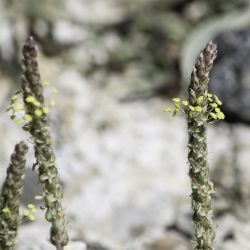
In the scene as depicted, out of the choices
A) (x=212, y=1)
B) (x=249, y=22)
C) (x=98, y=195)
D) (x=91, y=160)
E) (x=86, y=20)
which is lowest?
(x=98, y=195)

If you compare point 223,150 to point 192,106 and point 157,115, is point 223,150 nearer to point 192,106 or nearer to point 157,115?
point 157,115

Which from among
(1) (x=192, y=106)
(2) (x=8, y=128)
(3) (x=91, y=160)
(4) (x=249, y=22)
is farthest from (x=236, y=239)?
(4) (x=249, y=22)

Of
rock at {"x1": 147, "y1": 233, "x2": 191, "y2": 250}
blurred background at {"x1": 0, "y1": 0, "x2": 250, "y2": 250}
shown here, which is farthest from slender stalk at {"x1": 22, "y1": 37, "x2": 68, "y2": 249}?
rock at {"x1": 147, "y1": 233, "x2": 191, "y2": 250}

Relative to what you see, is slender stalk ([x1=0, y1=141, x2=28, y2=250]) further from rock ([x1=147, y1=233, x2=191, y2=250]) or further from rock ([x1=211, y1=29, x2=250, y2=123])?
rock ([x1=211, y1=29, x2=250, y2=123])

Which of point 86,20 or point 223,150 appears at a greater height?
point 86,20

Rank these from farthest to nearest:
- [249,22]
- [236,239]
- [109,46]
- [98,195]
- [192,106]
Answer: [109,46] < [249,22] < [98,195] < [236,239] < [192,106]

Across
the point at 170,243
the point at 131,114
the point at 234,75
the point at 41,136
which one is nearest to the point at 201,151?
the point at 41,136
